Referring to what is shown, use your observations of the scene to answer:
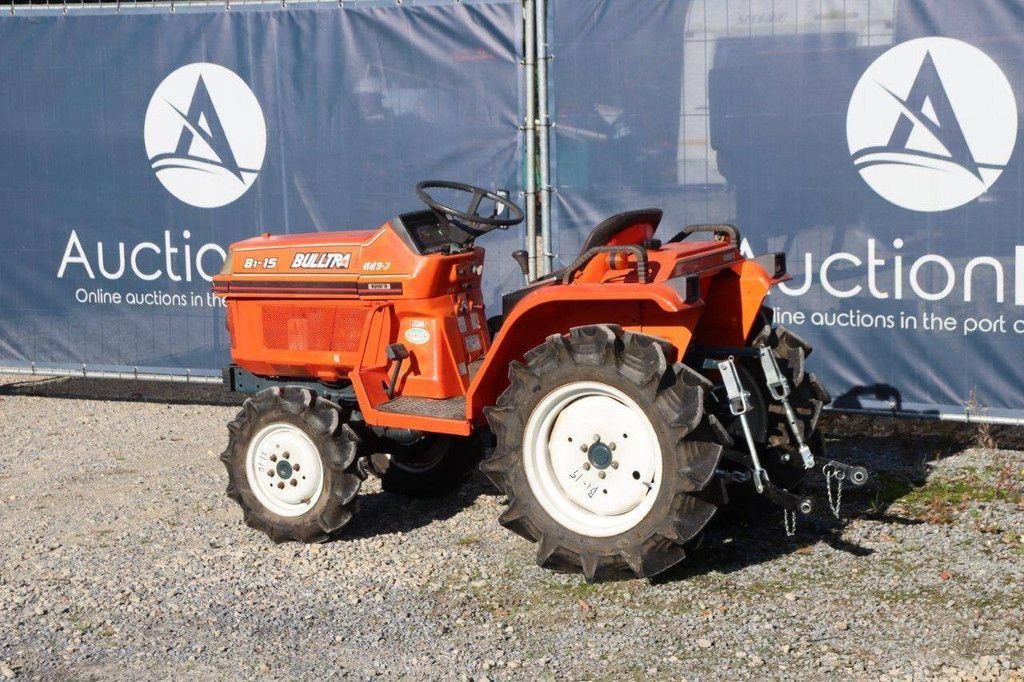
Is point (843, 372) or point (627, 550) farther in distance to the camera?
point (843, 372)

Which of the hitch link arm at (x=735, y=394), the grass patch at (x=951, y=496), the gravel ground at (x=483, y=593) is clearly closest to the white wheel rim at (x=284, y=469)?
the gravel ground at (x=483, y=593)

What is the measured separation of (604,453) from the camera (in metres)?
5.39

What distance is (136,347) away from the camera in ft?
28.7

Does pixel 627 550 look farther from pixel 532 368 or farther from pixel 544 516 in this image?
pixel 532 368

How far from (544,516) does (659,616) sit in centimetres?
70

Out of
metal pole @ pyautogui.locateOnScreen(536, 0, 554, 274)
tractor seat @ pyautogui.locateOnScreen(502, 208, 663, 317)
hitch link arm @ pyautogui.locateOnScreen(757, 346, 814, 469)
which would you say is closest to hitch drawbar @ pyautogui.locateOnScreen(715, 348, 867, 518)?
hitch link arm @ pyautogui.locateOnScreen(757, 346, 814, 469)

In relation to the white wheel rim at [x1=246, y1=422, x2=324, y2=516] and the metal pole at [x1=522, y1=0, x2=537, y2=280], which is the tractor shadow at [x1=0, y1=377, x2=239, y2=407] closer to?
the metal pole at [x1=522, y1=0, x2=537, y2=280]

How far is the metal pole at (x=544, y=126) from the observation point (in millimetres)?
7590

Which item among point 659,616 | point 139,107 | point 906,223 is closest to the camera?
point 659,616

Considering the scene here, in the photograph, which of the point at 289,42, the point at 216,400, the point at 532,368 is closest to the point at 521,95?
the point at 289,42

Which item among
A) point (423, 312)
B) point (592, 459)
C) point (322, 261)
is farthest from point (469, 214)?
point (592, 459)

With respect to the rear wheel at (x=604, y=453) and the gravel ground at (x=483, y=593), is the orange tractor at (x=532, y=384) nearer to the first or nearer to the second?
the rear wheel at (x=604, y=453)

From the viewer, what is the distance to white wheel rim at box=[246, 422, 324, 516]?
6.02 metres

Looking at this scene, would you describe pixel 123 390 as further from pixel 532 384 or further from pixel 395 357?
pixel 532 384
